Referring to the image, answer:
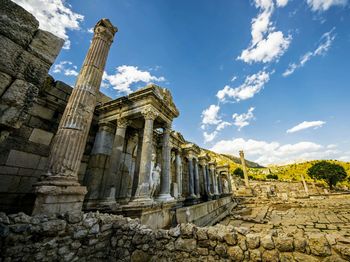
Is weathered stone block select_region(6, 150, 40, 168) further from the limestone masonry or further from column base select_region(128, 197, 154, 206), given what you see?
column base select_region(128, 197, 154, 206)

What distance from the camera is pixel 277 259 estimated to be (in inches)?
101

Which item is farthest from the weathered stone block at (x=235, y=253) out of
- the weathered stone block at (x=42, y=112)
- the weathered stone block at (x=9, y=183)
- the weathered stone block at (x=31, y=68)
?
the weathered stone block at (x=42, y=112)

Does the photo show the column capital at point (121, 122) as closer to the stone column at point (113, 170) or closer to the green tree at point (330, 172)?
the stone column at point (113, 170)

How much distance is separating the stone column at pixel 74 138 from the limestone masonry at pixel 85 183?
23 millimetres

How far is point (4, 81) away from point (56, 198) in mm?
2912

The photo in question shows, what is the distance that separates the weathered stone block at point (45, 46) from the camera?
87.9 inches

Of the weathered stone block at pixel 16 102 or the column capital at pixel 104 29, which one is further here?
the column capital at pixel 104 29

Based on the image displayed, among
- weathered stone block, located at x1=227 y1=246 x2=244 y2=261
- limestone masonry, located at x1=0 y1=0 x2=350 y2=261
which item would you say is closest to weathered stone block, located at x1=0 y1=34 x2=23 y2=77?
limestone masonry, located at x1=0 y1=0 x2=350 y2=261

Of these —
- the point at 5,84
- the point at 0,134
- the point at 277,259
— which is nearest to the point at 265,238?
the point at 277,259

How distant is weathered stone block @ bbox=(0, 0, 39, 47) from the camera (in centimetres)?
200

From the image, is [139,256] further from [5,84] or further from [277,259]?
[5,84]

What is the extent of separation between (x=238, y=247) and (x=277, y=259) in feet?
1.91

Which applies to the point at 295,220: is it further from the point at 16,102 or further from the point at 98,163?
the point at 16,102

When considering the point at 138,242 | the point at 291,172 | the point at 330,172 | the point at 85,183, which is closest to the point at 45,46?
the point at 138,242
